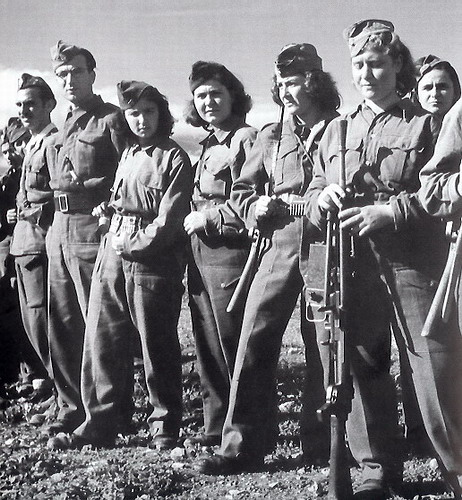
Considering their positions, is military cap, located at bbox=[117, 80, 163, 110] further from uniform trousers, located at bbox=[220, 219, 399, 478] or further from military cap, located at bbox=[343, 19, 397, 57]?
military cap, located at bbox=[343, 19, 397, 57]

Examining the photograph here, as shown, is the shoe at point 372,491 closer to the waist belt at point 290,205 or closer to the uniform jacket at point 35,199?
the waist belt at point 290,205

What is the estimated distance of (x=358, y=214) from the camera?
134 inches

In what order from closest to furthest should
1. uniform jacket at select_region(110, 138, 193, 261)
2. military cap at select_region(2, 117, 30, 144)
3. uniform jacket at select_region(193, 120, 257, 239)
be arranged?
uniform jacket at select_region(193, 120, 257, 239), uniform jacket at select_region(110, 138, 193, 261), military cap at select_region(2, 117, 30, 144)

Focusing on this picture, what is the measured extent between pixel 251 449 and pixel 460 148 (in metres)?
1.68

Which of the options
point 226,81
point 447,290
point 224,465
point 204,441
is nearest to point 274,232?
point 226,81

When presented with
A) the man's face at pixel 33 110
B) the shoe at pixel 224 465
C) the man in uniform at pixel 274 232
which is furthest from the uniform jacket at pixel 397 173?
the man's face at pixel 33 110

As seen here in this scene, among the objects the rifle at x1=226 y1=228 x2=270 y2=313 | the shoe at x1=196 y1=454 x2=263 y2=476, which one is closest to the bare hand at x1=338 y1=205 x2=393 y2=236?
the rifle at x1=226 y1=228 x2=270 y2=313

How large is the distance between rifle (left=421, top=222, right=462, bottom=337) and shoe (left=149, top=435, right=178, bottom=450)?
1.65 meters

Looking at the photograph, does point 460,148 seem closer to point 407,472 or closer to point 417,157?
point 417,157

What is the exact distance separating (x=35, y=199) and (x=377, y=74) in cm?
238

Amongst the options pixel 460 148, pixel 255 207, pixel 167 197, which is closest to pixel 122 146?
pixel 167 197

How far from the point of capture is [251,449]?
400 cm

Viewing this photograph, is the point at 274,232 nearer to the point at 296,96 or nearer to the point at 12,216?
the point at 296,96

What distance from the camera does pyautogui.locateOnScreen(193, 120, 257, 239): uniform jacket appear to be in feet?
13.7
